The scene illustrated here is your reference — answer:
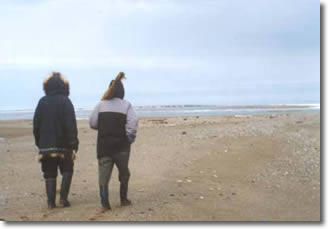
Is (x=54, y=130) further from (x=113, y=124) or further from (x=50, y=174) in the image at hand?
(x=113, y=124)

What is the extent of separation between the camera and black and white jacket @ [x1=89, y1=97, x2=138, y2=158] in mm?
5441

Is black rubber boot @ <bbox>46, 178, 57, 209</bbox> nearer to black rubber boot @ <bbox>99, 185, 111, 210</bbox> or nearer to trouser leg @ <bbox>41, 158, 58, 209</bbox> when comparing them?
trouser leg @ <bbox>41, 158, 58, 209</bbox>

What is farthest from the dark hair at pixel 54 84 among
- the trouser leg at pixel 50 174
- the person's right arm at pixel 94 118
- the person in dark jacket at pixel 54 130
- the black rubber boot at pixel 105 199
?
the black rubber boot at pixel 105 199

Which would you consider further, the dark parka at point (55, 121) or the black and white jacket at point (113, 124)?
the dark parka at point (55, 121)

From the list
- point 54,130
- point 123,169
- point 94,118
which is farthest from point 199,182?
point 54,130

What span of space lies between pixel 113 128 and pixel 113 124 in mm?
52

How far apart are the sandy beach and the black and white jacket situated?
2.76 feet

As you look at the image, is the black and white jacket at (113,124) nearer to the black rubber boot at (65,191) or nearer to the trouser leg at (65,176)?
the trouser leg at (65,176)

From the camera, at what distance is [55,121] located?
564 cm

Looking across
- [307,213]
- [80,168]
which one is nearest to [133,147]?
[80,168]

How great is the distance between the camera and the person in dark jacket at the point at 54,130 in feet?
18.3

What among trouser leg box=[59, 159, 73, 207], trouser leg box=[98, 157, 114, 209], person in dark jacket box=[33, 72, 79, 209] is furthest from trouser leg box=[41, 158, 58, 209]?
trouser leg box=[98, 157, 114, 209]

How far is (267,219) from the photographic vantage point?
5047 millimetres

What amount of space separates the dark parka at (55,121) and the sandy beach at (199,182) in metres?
0.87
